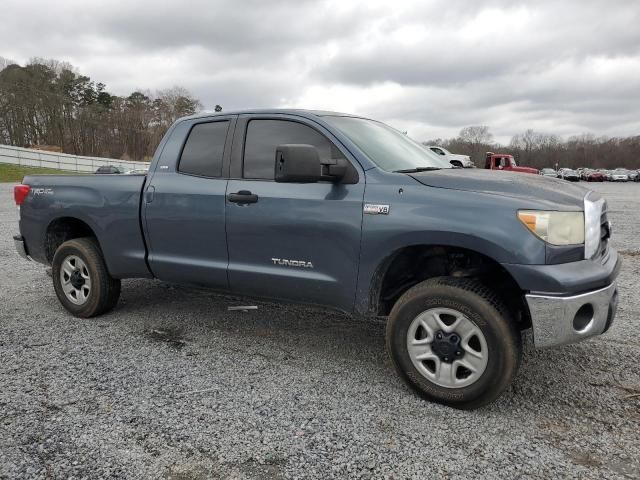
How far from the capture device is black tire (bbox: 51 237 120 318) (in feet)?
14.8

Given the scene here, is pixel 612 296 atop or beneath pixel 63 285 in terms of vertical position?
atop

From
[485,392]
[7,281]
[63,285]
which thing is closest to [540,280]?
[485,392]

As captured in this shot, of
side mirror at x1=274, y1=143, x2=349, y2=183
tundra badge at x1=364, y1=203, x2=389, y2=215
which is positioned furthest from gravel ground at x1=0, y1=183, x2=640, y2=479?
side mirror at x1=274, y1=143, x2=349, y2=183

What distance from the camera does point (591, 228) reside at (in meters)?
2.88

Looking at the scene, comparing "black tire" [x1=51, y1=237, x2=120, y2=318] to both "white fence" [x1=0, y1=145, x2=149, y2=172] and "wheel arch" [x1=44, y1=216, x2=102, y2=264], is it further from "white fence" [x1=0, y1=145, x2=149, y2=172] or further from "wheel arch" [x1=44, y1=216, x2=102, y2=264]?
"white fence" [x1=0, y1=145, x2=149, y2=172]

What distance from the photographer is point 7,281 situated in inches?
240

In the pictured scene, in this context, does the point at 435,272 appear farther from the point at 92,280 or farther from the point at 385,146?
the point at 92,280

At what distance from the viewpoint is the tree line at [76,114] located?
189 feet

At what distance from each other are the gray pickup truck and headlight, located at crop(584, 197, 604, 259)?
0.01 m

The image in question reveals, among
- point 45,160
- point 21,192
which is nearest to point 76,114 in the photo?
point 45,160

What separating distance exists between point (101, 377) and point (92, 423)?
2.09 ft

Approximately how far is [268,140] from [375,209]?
1.13 m

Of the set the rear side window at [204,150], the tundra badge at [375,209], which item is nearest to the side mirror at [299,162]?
the tundra badge at [375,209]

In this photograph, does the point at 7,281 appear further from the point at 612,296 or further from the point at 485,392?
the point at 612,296
